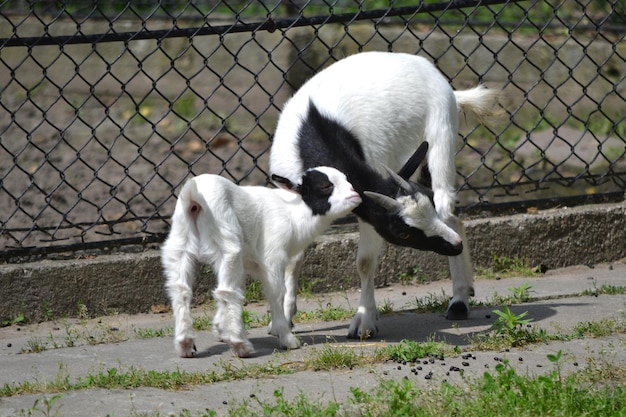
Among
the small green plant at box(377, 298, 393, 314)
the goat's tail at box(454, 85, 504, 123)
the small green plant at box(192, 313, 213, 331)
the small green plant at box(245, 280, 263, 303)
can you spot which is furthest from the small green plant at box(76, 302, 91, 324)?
the goat's tail at box(454, 85, 504, 123)

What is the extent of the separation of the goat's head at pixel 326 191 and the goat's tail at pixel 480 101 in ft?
3.93

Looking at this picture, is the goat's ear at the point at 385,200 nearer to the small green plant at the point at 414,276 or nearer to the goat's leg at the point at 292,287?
the goat's leg at the point at 292,287

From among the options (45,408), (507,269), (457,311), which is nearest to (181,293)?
(45,408)

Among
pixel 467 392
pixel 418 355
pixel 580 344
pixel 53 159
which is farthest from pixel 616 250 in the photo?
pixel 53 159

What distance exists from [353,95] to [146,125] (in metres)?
4.28

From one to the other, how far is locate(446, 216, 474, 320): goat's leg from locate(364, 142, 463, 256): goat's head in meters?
0.60

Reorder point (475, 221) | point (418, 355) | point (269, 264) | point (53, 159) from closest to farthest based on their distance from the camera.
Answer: point (418, 355), point (269, 264), point (475, 221), point (53, 159)

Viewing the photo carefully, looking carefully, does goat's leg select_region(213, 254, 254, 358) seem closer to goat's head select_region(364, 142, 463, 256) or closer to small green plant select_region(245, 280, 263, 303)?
goat's head select_region(364, 142, 463, 256)

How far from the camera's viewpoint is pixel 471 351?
424 cm

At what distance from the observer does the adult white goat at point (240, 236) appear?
4230 millimetres

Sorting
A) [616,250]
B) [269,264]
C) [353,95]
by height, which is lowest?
[616,250]

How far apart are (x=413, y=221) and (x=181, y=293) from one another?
109 centimetres

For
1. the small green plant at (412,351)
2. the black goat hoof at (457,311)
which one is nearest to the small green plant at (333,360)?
the small green plant at (412,351)

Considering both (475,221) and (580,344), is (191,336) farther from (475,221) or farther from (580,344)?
(475,221)
